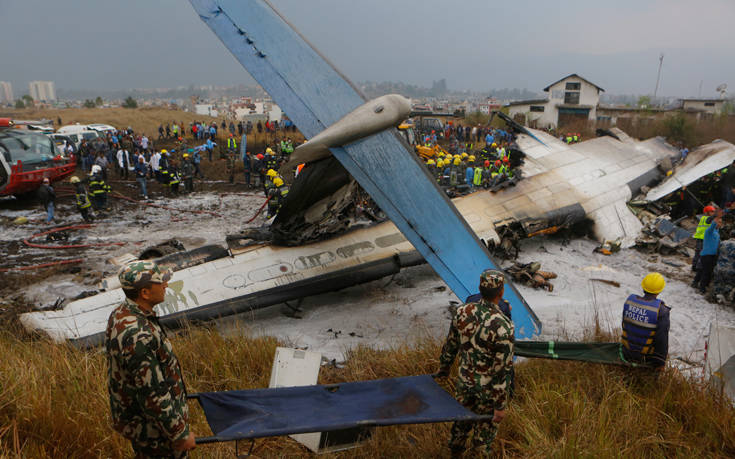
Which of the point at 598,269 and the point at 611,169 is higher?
the point at 611,169

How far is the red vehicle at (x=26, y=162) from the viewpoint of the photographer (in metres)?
13.9

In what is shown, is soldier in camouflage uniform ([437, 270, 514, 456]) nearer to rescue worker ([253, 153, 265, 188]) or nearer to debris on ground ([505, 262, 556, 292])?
debris on ground ([505, 262, 556, 292])

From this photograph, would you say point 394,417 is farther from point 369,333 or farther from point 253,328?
point 253,328

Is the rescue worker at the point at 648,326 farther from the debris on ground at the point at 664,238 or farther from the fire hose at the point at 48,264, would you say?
the fire hose at the point at 48,264

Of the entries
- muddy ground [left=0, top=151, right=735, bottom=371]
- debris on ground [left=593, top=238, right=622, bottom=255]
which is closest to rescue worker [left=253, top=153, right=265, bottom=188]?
muddy ground [left=0, top=151, right=735, bottom=371]

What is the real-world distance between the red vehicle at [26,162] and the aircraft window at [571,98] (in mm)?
42017

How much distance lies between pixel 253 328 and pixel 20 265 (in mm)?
6847

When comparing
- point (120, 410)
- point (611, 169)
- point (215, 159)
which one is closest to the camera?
point (120, 410)

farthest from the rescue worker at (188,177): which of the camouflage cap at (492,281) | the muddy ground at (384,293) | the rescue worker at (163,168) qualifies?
the camouflage cap at (492,281)

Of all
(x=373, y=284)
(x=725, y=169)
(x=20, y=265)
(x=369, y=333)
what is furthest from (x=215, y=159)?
(x=725, y=169)

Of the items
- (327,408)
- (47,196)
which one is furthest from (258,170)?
(327,408)

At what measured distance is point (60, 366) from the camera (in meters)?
4.56

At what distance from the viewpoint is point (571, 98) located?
135 ft

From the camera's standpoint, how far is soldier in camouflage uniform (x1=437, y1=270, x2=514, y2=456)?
323cm
